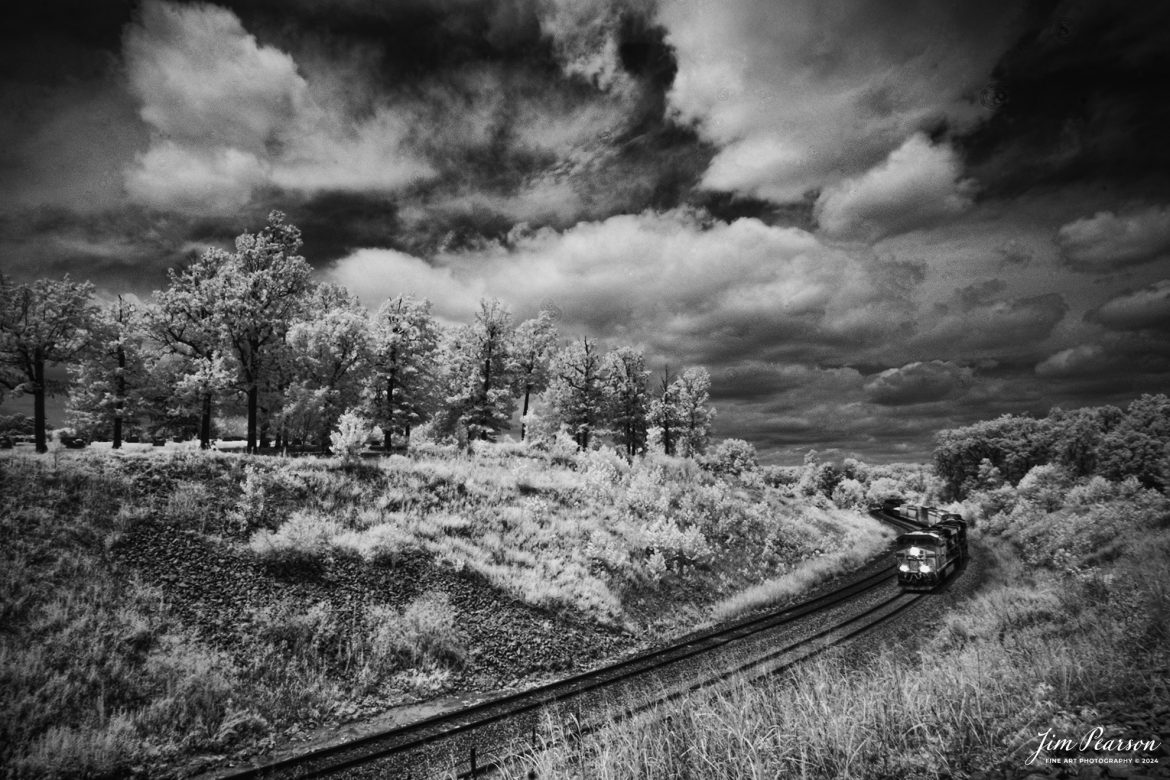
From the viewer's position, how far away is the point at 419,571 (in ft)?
50.9

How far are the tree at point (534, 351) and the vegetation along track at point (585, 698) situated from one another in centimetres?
2855

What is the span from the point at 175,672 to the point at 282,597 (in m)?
2.98

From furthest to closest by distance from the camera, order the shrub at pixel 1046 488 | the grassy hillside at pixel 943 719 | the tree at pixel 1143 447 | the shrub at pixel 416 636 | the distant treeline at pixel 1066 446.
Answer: the distant treeline at pixel 1066 446 < the tree at pixel 1143 447 < the shrub at pixel 1046 488 < the shrub at pixel 416 636 < the grassy hillside at pixel 943 719

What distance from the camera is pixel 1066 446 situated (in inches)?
2689

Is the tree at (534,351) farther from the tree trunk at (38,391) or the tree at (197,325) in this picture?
the tree trunk at (38,391)

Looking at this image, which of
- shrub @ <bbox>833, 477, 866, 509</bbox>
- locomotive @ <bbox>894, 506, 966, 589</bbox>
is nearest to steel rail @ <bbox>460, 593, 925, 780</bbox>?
locomotive @ <bbox>894, 506, 966, 589</bbox>

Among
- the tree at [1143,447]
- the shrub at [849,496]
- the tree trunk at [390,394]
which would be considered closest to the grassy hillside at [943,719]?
the tree trunk at [390,394]

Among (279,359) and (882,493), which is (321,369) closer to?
(279,359)

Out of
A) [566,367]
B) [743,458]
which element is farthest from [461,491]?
[743,458]

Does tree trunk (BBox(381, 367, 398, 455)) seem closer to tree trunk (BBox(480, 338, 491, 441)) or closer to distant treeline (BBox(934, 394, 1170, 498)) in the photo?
tree trunk (BBox(480, 338, 491, 441))

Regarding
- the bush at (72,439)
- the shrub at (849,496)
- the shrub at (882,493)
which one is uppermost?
the bush at (72,439)

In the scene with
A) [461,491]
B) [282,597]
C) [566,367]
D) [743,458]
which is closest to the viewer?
[282,597]

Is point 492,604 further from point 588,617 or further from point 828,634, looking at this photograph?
point 828,634

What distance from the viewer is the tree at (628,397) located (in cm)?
4984
